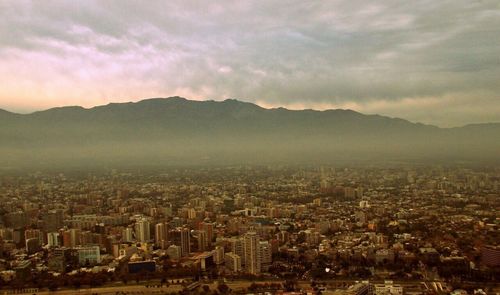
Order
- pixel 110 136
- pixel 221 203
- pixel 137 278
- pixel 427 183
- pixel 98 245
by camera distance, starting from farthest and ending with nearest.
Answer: pixel 110 136, pixel 427 183, pixel 221 203, pixel 98 245, pixel 137 278

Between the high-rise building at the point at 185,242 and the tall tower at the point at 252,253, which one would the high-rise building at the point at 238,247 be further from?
the high-rise building at the point at 185,242

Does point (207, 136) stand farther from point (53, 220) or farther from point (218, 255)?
point (218, 255)

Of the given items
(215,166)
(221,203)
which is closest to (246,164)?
(215,166)

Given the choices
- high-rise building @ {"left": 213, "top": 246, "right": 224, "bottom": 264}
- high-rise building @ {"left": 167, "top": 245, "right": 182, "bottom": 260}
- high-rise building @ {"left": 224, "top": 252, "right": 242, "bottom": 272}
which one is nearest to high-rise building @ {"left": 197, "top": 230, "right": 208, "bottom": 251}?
high-rise building @ {"left": 167, "top": 245, "right": 182, "bottom": 260}

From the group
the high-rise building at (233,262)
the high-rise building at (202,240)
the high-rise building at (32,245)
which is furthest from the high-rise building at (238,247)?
the high-rise building at (32,245)

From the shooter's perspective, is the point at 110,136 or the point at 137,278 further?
the point at 110,136

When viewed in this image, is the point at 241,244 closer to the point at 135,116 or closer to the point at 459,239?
the point at 459,239

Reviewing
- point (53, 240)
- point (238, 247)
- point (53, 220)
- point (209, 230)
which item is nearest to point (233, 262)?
point (238, 247)
